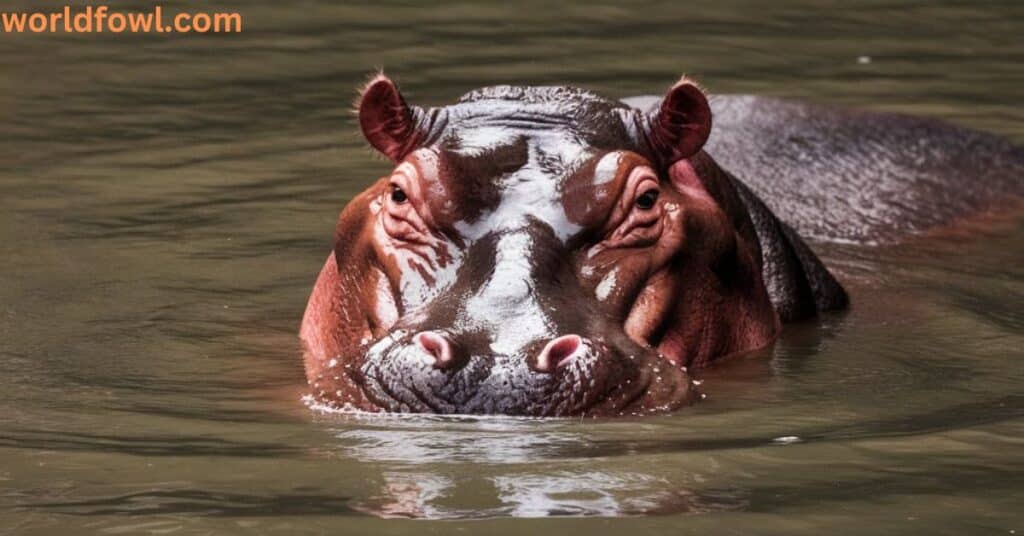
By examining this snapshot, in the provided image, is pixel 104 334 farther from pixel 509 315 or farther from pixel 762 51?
pixel 762 51

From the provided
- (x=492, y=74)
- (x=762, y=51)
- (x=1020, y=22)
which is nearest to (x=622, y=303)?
(x=492, y=74)

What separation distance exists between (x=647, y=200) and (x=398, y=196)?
72 cm

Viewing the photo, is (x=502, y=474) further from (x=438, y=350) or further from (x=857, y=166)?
(x=857, y=166)

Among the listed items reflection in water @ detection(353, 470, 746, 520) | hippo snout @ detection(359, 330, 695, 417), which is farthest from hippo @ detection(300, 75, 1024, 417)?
reflection in water @ detection(353, 470, 746, 520)

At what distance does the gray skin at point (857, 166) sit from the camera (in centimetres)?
991

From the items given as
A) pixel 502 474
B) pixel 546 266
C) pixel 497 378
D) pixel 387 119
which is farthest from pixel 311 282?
pixel 502 474

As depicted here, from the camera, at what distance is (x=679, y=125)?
7168 mm

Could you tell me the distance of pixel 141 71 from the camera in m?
12.6

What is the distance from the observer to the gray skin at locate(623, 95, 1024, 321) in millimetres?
9914

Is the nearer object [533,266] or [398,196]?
[533,266]

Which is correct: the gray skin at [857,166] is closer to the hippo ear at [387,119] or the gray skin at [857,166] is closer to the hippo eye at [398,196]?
the hippo ear at [387,119]

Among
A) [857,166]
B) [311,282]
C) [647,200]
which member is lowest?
[311,282]

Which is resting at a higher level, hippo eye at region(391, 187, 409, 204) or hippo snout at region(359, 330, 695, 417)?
hippo eye at region(391, 187, 409, 204)

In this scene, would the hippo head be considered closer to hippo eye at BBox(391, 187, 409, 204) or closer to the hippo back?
hippo eye at BBox(391, 187, 409, 204)
